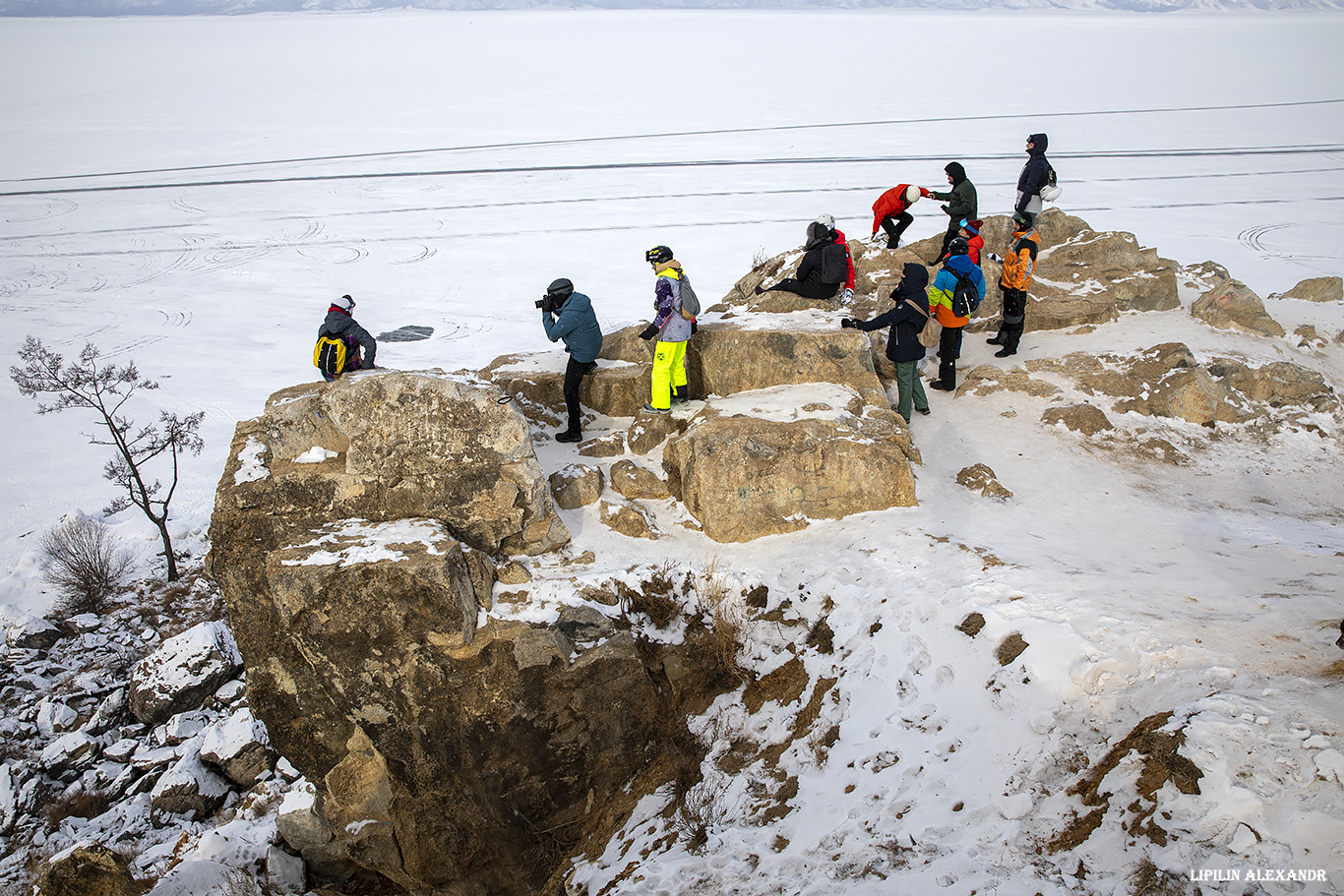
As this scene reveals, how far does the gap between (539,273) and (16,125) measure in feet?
118

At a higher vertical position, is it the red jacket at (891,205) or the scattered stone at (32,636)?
the red jacket at (891,205)

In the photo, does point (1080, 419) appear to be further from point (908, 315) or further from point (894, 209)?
point (894, 209)

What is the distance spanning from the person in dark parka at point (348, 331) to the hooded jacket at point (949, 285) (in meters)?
6.27

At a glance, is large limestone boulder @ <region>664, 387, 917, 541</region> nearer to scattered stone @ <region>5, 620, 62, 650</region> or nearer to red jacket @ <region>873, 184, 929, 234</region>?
red jacket @ <region>873, 184, 929, 234</region>

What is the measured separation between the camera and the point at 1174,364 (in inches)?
397

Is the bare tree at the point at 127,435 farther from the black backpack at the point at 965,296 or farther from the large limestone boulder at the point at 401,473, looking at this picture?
the black backpack at the point at 965,296

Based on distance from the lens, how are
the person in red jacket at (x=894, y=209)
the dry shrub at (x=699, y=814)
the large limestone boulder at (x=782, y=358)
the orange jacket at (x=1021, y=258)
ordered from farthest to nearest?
the person in red jacket at (x=894, y=209) < the orange jacket at (x=1021, y=258) < the large limestone boulder at (x=782, y=358) < the dry shrub at (x=699, y=814)

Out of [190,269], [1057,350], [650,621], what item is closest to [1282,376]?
[1057,350]

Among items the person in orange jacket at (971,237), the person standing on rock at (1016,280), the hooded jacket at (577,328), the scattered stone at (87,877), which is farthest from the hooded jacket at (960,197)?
the scattered stone at (87,877)

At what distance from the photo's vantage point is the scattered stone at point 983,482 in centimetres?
797

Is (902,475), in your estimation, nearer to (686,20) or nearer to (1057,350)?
(1057,350)

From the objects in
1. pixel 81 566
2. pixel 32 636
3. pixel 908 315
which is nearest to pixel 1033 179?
pixel 908 315

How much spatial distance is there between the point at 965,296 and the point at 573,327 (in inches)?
181

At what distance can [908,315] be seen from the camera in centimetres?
818
